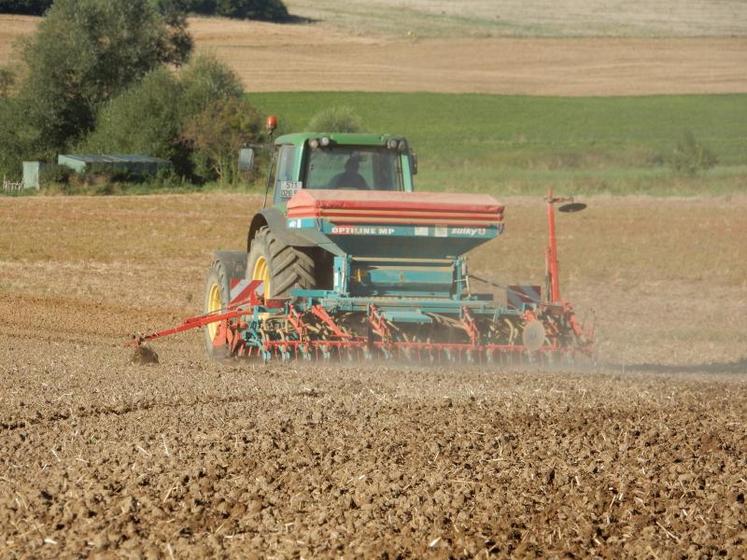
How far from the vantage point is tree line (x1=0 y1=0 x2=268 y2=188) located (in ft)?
146

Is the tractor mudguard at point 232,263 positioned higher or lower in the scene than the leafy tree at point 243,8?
lower

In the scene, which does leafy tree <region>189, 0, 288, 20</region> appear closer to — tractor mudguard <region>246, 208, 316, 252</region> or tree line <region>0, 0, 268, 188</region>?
tree line <region>0, 0, 268, 188</region>

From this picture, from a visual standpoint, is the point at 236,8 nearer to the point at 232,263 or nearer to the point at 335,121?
the point at 335,121

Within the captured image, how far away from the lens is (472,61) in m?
65.0

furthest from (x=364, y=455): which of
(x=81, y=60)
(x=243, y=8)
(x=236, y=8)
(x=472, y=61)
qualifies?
(x=243, y=8)

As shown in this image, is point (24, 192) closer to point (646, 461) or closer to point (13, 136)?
point (13, 136)

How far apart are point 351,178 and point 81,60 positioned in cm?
4042

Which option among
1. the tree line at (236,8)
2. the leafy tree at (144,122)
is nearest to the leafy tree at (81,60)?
the leafy tree at (144,122)

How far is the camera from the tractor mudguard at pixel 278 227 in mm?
10517

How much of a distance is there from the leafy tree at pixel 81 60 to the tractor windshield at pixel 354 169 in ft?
123

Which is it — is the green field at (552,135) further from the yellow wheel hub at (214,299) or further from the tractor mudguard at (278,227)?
the tractor mudguard at (278,227)

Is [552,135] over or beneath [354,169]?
over

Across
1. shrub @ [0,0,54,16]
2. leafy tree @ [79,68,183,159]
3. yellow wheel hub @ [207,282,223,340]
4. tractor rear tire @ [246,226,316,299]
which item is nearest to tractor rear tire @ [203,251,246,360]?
yellow wheel hub @ [207,282,223,340]

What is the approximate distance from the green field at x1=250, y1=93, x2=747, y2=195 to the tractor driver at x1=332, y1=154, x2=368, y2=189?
76.1 feet
